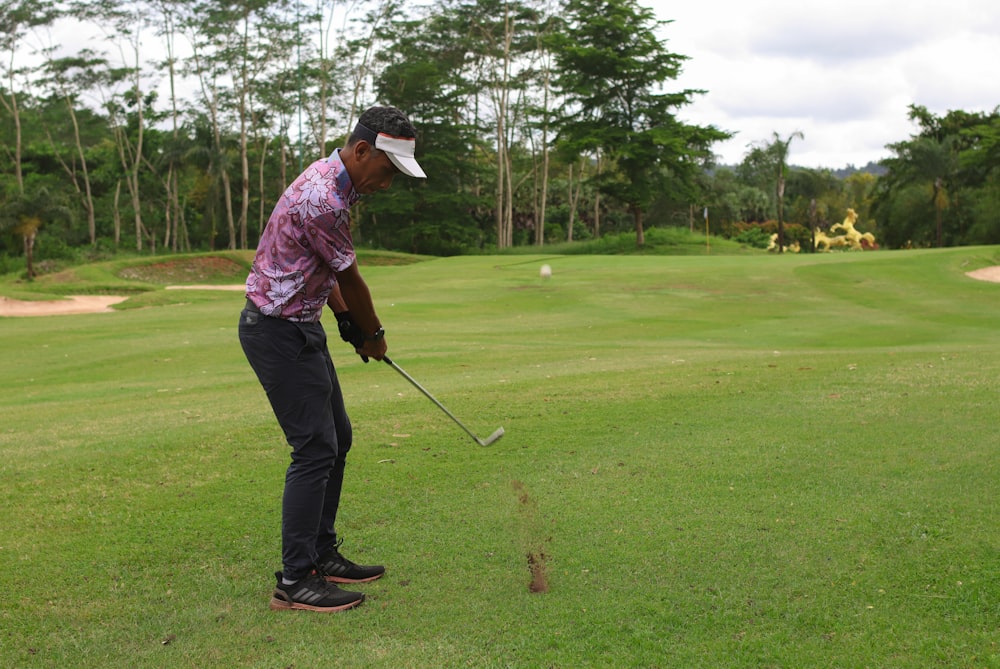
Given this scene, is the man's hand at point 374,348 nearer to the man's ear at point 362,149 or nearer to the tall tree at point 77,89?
the man's ear at point 362,149

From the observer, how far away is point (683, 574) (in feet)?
13.9

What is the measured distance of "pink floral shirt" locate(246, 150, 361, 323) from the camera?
3879 millimetres

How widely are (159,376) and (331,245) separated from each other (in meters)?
9.88

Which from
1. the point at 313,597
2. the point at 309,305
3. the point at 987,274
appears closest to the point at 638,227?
the point at 987,274

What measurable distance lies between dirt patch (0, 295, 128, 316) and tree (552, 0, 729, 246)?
28.3m

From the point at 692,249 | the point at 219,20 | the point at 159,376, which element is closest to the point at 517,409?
the point at 159,376

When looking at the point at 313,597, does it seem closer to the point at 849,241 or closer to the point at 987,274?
the point at 987,274

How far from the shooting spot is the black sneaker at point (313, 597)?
4.07 meters

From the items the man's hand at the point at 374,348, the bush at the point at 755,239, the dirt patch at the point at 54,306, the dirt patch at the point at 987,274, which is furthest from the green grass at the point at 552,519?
the bush at the point at 755,239

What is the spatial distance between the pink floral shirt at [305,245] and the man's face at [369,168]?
0.04 m

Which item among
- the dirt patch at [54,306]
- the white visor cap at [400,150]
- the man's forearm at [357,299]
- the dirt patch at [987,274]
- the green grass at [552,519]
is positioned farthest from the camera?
the dirt patch at [987,274]

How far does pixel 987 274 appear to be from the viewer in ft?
90.7

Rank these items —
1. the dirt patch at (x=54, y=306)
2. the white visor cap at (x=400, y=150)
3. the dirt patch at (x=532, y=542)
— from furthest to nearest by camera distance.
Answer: the dirt patch at (x=54, y=306) < the dirt patch at (x=532, y=542) < the white visor cap at (x=400, y=150)

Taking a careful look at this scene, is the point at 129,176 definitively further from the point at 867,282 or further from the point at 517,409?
the point at 517,409
